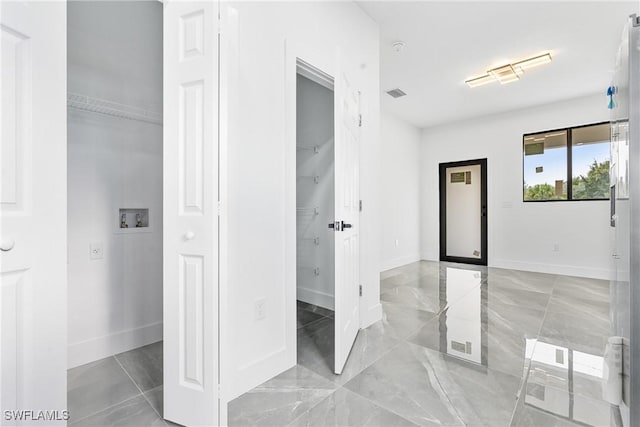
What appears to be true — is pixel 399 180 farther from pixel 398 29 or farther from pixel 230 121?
pixel 230 121

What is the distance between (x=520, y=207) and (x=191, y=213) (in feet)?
18.5

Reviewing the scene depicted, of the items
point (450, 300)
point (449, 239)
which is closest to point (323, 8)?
point (450, 300)

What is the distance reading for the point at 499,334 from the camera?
234cm

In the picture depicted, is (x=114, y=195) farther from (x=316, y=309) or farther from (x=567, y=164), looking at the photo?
(x=567, y=164)

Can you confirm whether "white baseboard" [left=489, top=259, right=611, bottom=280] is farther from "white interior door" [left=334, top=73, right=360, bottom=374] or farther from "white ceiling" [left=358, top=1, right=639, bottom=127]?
"white interior door" [left=334, top=73, right=360, bottom=374]

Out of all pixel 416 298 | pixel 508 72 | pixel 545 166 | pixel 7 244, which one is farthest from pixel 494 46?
pixel 7 244

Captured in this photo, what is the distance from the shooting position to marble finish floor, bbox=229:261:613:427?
141cm

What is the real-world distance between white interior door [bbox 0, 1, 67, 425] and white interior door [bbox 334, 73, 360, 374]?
1.24m

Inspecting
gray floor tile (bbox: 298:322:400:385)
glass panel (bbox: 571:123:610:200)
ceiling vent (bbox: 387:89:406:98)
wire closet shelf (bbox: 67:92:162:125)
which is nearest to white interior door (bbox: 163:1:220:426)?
gray floor tile (bbox: 298:322:400:385)

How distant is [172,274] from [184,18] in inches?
46.9

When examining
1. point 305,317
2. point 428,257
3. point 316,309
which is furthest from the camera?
point 428,257

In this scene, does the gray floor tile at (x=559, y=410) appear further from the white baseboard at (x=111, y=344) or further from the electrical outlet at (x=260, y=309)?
the white baseboard at (x=111, y=344)

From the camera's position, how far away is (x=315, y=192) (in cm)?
325

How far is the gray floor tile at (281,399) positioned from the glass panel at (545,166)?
5152 millimetres
